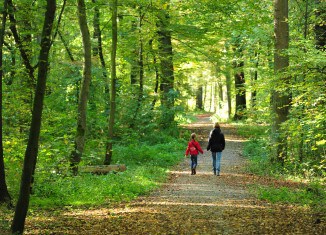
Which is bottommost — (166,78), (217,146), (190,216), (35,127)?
(190,216)

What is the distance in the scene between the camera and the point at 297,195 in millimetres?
10586

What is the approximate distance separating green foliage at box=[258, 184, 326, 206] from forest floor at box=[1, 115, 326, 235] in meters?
0.35

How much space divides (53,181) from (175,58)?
1433cm

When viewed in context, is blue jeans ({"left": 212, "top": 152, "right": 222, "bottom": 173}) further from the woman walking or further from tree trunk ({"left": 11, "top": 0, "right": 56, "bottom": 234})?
tree trunk ({"left": 11, "top": 0, "right": 56, "bottom": 234})

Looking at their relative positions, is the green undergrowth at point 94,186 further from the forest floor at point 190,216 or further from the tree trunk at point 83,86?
the tree trunk at point 83,86

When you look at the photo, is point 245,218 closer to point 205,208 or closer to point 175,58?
point 205,208

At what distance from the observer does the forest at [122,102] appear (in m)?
9.89

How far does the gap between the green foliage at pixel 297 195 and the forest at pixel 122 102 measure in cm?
34

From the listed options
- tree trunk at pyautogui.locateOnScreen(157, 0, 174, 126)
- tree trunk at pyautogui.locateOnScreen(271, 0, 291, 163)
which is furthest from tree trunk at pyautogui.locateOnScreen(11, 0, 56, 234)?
tree trunk at pyautogui.locateOnScreen(157, 0, 174, 126)

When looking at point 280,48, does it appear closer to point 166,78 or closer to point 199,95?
point 166,78

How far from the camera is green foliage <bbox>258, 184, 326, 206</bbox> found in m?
10.1

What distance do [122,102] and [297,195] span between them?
1235cm

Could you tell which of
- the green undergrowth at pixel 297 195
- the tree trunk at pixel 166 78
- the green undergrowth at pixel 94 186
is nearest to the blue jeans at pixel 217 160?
the green undergrowth at pixel 94 186

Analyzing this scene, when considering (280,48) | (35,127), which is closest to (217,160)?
(280,48)
